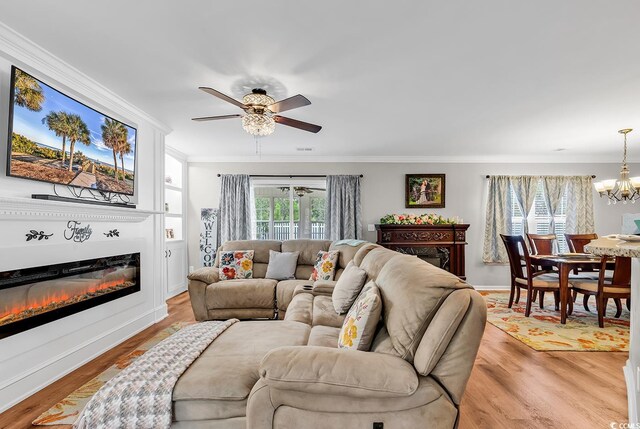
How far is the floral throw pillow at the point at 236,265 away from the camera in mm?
4066

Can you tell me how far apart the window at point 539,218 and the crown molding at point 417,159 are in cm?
55

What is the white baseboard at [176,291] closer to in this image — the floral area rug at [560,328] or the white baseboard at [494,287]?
the floral area rug at [560,328]

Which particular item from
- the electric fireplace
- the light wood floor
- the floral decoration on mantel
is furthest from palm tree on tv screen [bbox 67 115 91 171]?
the floral decoration on mantel

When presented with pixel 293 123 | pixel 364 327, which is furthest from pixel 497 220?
pixel 364 327

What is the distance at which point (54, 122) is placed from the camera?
94.9 inches

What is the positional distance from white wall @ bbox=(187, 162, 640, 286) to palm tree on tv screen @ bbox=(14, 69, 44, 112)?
3.60m

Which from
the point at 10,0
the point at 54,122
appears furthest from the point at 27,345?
the point at 10,0

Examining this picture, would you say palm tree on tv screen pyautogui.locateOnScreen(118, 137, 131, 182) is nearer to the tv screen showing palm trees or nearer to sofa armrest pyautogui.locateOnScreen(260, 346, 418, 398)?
the tv screen showing palm trees

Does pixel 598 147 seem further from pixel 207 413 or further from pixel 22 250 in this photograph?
pixel 22 250

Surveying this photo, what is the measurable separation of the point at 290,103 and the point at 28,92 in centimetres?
184

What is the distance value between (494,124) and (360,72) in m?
2.32

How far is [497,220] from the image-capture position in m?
5.82

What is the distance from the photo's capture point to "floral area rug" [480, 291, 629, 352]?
313cm

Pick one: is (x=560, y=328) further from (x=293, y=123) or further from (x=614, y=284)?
(x=293, y=123)
